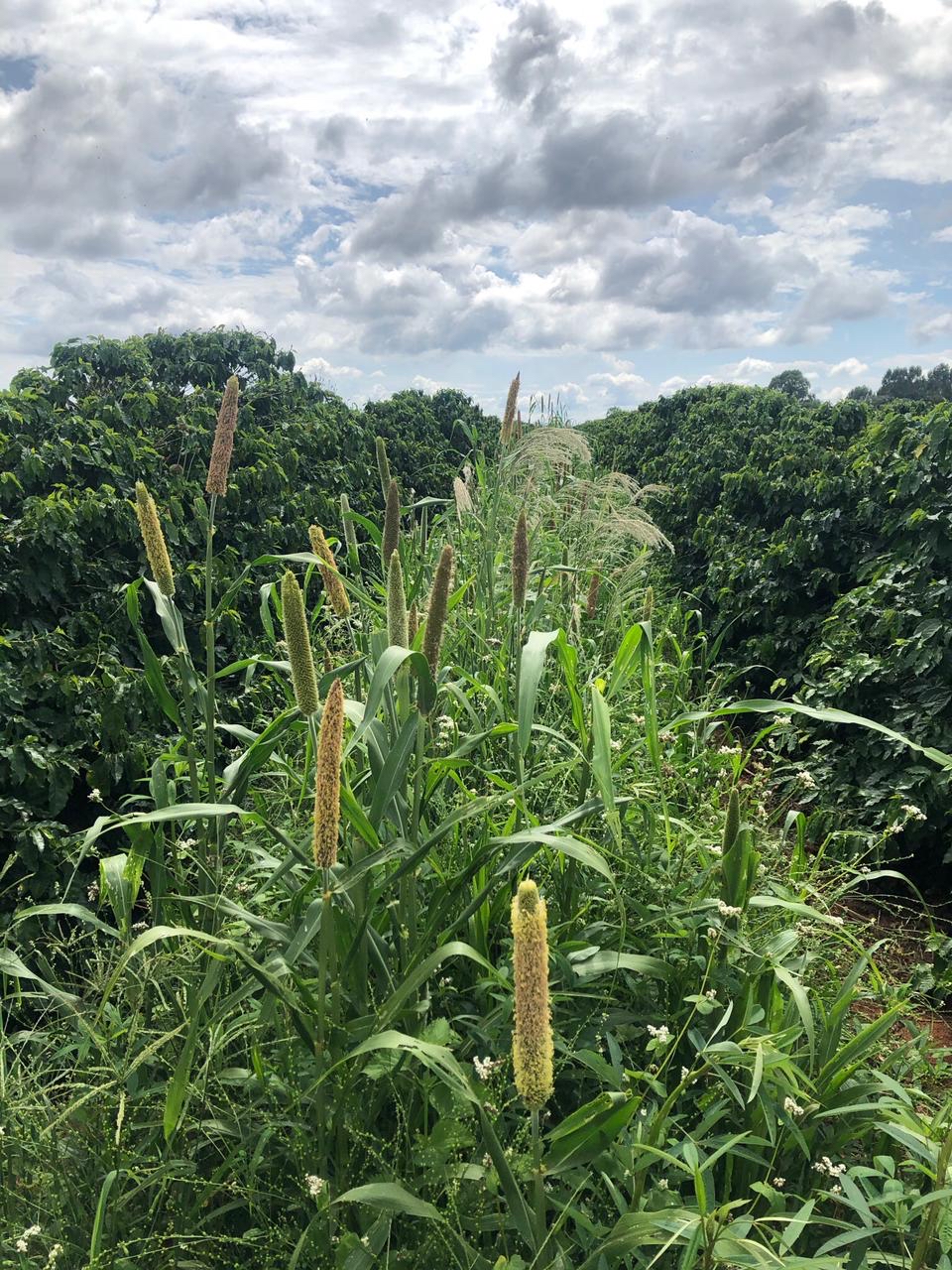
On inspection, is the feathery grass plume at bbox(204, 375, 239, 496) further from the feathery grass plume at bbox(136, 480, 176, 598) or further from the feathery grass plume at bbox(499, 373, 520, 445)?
the feathery grass plume at bbox(499, 373, 520, 445)

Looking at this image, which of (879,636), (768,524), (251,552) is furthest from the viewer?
(768,524)

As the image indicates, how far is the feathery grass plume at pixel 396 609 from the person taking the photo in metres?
1.73

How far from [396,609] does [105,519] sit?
11.5ft

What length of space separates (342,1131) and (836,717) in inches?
56.8

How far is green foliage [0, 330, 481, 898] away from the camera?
3.69m

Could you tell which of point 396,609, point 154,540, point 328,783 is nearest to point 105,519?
point 154,540

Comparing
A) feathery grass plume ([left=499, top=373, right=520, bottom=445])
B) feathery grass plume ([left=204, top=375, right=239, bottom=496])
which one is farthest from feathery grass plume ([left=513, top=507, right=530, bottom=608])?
feathery grass plume ([left=499, top=373, right=520, bottom=445])

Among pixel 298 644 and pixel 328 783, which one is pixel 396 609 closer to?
pixel 298 644

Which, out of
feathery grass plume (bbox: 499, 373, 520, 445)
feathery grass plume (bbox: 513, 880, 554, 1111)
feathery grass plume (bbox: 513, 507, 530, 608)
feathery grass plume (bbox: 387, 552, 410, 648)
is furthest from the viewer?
feathery grass plume (bbox: 499, 373, 520, 445)

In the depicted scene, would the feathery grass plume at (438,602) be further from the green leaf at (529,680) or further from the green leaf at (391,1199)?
the green leaf at (391,1199)

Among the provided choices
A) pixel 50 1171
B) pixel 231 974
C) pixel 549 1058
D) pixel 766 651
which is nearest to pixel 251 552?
pixel 766 651

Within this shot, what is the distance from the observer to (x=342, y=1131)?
1651mm

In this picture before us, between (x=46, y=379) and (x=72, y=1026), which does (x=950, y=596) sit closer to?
(x=72, y=1026)

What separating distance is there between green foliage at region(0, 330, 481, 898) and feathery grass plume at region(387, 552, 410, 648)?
57.4 inches
